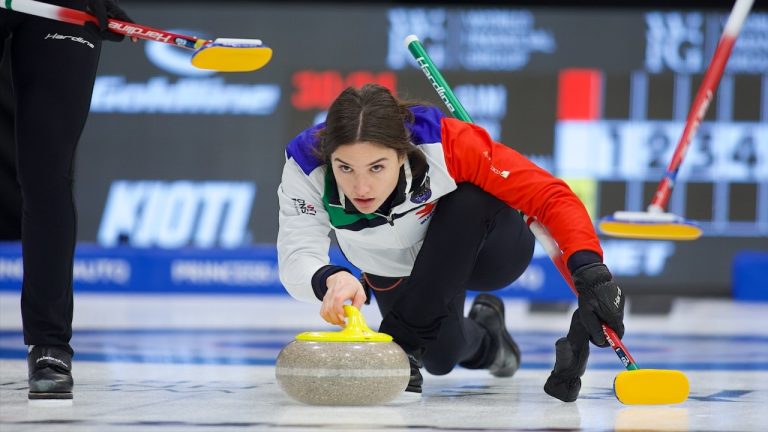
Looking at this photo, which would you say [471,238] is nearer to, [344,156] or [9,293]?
[344,156]

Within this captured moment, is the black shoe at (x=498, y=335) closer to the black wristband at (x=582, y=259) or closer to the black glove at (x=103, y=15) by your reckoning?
the black wristband at (x=582, y=259)

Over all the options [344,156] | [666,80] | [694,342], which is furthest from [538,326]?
[344,156]

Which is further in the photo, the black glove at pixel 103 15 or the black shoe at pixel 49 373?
the black glove at pixel 103 15

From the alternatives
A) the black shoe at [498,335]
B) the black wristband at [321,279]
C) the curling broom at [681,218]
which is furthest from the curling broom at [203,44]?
the curling broom at [681,218]

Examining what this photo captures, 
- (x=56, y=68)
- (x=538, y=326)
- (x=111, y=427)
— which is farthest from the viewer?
(x=538, y=326)

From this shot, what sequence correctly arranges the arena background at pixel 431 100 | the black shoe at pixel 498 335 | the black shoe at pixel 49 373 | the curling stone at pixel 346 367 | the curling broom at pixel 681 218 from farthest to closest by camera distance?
1. the arena background at pixel 431 100
2. the curling broom at pixel 681 218
3. the black shoe at pixel 498 335
4. the black shoe at pixel 49 373
5. the curling stone at pixel 346 367

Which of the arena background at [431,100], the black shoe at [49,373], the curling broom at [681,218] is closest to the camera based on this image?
the black shoe at [49,373]

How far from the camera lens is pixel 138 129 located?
8.02m

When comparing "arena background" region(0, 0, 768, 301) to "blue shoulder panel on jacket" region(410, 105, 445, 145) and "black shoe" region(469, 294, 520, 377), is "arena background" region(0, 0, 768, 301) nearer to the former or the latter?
"black shoe" region(469, 294, 520, 377)

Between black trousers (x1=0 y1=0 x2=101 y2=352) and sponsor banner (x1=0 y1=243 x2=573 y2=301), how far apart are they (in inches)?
193

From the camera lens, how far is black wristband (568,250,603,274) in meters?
2.36

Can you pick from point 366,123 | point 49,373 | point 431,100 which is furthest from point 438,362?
point 431,100

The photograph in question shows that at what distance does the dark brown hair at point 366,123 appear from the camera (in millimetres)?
2275

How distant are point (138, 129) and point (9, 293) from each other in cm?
137
